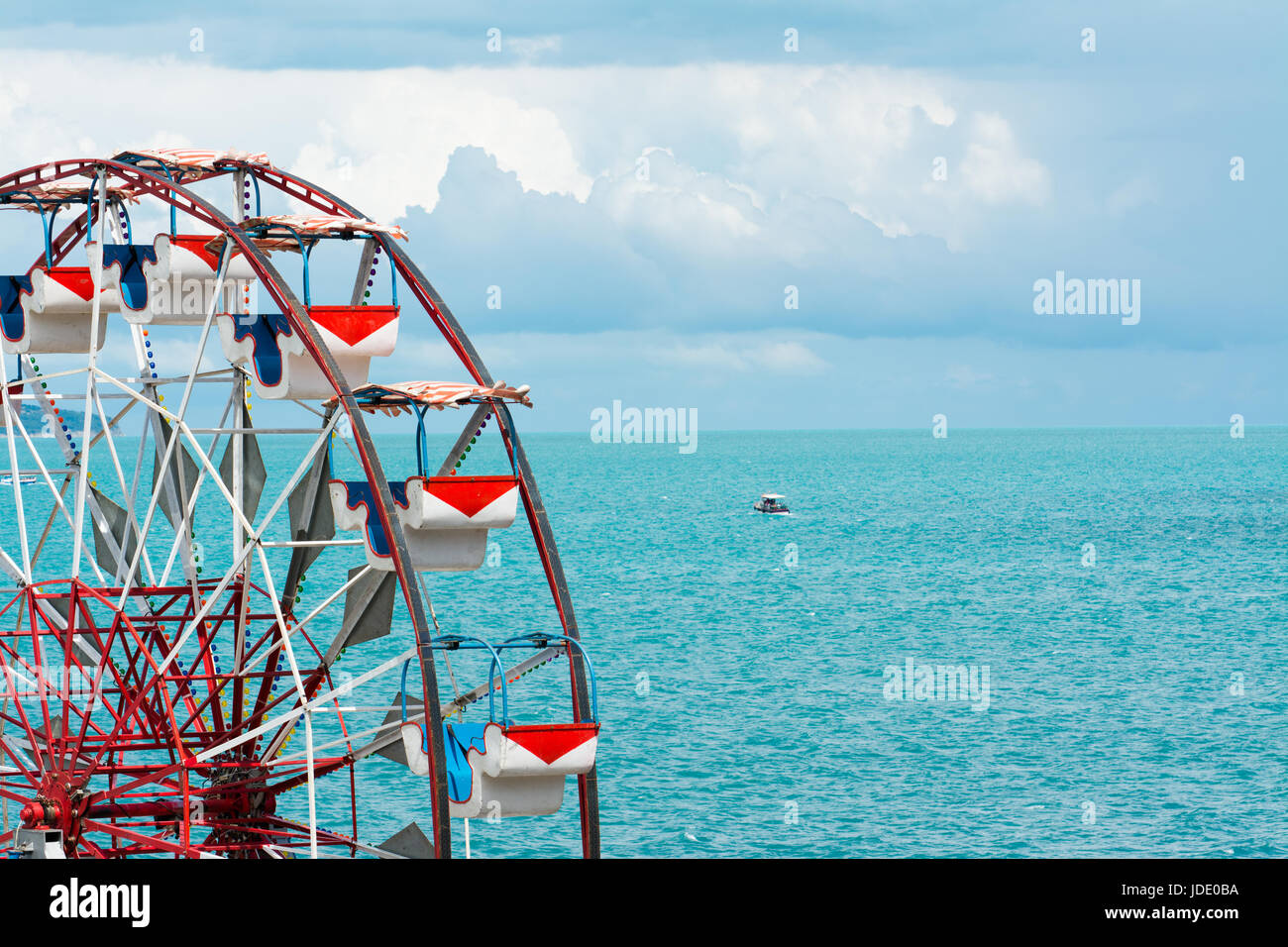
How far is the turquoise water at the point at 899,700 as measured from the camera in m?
59.5

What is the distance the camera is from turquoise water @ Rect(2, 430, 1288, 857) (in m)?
59.5

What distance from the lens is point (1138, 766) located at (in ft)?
230

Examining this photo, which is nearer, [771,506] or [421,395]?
[421,395]

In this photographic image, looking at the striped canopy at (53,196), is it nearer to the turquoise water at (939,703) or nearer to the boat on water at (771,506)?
the turquoise water at (939,703)

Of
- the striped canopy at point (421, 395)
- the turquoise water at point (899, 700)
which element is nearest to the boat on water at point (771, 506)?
the turquoise water at point (899, 700)

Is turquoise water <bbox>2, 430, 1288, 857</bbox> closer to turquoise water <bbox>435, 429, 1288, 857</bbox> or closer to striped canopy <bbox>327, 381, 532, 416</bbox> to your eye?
turquoise water <bbox>435, 429, 1288, 857</bbox>

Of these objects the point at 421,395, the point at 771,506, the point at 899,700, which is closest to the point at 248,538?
the point at 421,395

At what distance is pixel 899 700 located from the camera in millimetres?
84438

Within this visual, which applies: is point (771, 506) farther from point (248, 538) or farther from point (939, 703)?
point (248, 538)

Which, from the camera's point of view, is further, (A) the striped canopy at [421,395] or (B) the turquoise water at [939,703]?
(B) the turquoise water at [939,703]

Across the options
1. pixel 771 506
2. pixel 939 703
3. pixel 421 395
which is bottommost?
pixel 939 703

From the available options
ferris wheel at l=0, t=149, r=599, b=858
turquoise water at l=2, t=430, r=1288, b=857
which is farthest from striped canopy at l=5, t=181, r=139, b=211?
turquoise water at l=2, t=430, r=1288, b=857
